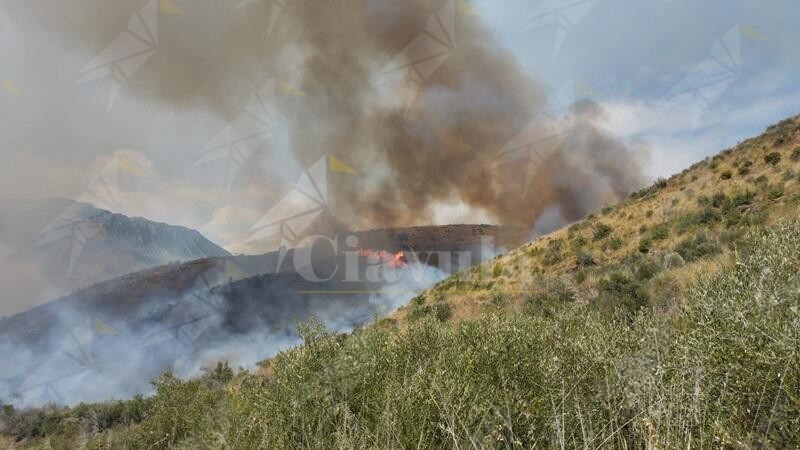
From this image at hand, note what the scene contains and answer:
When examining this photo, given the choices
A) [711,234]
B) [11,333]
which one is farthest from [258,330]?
[711,234]

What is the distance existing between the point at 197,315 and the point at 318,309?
2418 centimetres

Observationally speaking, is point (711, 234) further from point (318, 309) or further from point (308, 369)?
point (318, 309)

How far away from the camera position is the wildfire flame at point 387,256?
304 ft

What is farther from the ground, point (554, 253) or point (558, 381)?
point (554, 253)

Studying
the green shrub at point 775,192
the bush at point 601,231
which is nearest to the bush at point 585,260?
the bush at point 601,231

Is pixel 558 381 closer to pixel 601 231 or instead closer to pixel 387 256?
pixel 601 231

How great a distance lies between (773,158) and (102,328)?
344 feet

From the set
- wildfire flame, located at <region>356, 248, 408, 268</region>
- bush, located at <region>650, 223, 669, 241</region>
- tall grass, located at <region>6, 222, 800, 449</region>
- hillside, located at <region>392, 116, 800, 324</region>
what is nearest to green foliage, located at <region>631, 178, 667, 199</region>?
hillside, located at <region>392, 116, 800, 324</region>

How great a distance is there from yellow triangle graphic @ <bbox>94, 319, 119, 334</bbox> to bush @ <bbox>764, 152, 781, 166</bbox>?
333 ft

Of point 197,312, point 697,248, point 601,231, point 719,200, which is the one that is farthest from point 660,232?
point 197,312

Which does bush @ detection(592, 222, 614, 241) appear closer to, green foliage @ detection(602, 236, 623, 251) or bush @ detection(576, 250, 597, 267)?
green foliage @ detection(602, 236, 623, 251)

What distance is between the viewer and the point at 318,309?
85562mm

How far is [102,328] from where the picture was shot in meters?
84.4

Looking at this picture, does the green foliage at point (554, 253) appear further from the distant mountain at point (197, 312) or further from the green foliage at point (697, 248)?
the distant mountain at point (197, 312)
